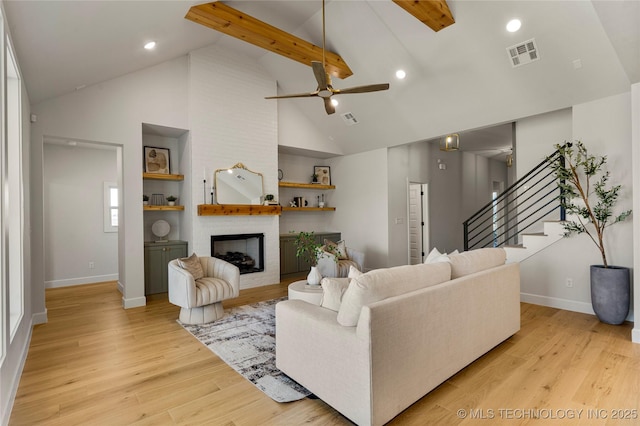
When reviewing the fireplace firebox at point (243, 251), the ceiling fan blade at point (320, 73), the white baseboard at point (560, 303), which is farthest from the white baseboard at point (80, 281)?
the white baseboard at point (560, 303)

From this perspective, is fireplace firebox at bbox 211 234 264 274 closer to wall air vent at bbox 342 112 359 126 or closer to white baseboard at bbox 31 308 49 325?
white baseboard at bbox 31 308 49 325

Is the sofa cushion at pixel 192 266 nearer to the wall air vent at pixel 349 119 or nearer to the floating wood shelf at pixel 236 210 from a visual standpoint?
the floating wood shelf at pixel 236 210

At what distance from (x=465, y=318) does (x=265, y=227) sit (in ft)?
13.6

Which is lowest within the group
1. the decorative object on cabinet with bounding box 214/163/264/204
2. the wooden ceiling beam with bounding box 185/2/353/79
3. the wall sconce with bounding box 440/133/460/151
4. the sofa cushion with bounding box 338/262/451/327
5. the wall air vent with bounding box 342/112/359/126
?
the sofa cushion with bounding box 338/262/451/327

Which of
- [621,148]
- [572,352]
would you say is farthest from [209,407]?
[621,148]

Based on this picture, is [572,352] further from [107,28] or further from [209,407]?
[107,28]

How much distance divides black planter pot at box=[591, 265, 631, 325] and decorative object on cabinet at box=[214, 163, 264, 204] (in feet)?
16.3

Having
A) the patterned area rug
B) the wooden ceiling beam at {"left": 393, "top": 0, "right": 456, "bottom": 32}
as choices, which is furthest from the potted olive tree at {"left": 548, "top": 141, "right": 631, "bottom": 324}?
the patterned area rug

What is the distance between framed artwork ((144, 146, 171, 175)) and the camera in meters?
5.39

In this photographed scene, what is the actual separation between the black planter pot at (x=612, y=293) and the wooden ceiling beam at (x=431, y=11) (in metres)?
3.34

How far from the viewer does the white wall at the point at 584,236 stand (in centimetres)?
376

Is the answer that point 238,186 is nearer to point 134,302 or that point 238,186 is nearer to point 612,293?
point 134,302

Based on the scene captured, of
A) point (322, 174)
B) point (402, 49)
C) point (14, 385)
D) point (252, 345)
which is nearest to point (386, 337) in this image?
point (252, 345)

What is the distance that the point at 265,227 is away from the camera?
6.07 m
